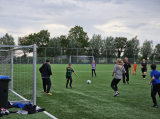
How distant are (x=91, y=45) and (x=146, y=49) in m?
Result: 21.9

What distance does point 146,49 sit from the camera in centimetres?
7938

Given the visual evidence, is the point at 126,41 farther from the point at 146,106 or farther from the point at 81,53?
the point at 146,106

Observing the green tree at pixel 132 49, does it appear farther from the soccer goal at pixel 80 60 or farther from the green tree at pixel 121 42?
the soccer goal at pixel 80 60

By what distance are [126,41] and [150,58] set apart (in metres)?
16.7

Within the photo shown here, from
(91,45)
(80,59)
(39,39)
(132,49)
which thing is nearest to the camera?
(80,59)

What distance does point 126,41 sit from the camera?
90.4 metres

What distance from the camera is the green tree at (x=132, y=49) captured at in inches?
2820

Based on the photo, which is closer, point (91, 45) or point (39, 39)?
point (91, 45)

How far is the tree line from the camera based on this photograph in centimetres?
6706

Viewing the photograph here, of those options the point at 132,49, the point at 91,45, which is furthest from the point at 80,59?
the point at 132,49

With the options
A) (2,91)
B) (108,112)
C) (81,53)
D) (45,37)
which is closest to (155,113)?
(108,112)

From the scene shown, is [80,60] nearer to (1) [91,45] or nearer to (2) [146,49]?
(1) [91,45]

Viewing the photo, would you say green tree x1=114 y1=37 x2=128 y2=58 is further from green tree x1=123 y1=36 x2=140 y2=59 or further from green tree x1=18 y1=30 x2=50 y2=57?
green tree x1=18 y1=30 x2=50 y2=57

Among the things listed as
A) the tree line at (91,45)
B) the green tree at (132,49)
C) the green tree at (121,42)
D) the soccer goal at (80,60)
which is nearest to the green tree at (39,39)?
the tree line at (91,45)
